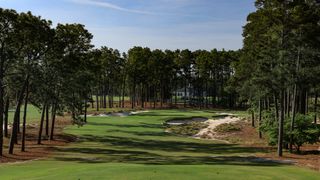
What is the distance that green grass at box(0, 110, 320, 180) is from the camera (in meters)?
25.0

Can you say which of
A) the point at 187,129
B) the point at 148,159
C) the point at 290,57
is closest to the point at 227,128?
the point at 187,129

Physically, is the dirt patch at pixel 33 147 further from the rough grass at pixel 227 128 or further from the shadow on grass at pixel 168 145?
the rough grass at pixel 227 128

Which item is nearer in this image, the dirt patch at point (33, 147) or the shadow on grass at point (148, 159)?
the shadow on grass at point (148, 159)

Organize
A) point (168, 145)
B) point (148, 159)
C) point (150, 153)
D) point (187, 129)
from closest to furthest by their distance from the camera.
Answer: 1. point (148, 159)
2. point (150, 153)
3. point (168, 145)
4. point (187, 129)

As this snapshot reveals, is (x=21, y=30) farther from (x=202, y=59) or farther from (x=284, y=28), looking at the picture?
(x=202, y=59)

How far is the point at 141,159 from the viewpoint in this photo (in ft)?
124

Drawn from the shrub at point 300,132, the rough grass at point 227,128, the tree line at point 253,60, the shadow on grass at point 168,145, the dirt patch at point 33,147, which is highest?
the tree line at point 253,60

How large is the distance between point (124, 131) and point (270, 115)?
24513mm

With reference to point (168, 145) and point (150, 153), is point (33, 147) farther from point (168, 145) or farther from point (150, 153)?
point (168, 145)

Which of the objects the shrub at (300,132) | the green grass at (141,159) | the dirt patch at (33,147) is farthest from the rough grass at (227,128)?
the shrub at (300,132)

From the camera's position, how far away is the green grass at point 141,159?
2505cm

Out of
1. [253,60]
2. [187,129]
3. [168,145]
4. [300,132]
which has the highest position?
[253,60]

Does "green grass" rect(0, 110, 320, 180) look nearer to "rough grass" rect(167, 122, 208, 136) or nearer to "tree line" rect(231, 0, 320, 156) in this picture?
"rough grass" rect(167, 122, 208, 136)

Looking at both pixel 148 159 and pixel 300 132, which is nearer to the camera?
pixel 148 159
